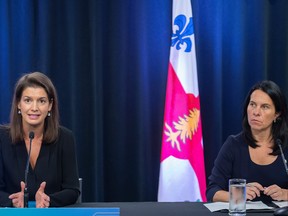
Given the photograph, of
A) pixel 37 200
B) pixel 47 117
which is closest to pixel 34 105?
pixel 47 117

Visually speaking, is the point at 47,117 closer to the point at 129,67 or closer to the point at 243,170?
the point at 243,170

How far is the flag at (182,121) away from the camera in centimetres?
391

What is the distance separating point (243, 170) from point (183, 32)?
1.50 m

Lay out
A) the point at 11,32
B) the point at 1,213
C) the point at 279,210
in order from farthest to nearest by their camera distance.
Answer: the point at 11,32, the point at 279,210, the point at 1,213

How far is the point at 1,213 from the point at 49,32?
253 cm

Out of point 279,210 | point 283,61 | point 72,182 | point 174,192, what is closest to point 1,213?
point 72,182

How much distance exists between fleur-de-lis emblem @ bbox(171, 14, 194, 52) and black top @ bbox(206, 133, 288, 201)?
1.31 m

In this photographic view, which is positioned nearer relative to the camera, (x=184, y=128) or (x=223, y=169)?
(x=223, y=169)

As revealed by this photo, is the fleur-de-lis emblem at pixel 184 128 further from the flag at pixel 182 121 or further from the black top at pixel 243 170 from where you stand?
the black top at pixel 243 170

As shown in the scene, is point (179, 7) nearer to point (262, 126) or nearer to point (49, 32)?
point (49, 32)

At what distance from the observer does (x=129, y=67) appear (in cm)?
431

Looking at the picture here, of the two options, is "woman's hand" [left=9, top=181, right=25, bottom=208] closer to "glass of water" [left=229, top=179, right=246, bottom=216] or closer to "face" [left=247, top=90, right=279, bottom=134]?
"glass of water" [left=229, top=179, right=246, bottom=216]

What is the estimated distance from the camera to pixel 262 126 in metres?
2.87

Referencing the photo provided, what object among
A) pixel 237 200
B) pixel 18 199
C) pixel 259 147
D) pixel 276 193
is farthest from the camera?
pixel 259 147
